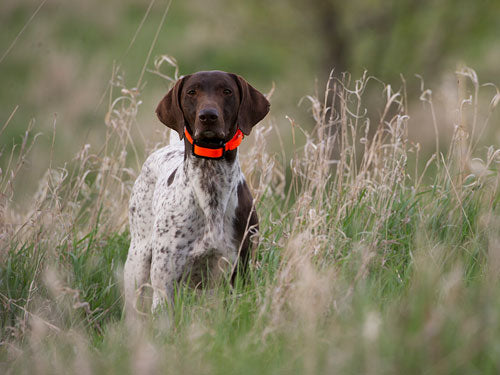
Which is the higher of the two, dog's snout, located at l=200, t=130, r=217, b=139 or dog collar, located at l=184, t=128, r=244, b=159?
dog's snout, located at l=200, t=130, r=217, b=139

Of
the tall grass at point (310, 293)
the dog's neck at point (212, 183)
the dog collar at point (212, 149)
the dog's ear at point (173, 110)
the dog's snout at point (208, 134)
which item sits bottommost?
the tall grass at point (310, 293)

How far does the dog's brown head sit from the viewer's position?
3518 mm

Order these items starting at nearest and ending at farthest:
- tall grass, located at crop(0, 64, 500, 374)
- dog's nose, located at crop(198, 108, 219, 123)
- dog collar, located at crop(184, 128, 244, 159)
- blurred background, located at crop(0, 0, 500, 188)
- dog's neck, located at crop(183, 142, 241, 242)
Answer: tall grass, located at crop(0, 64, 500, 374), dog's nose, located at crop(198, 108, 219, 123), dog collar, located at crop(184, 128, 244, 159), dog's neck, located at crop(183, 142, 241, 242), blurred background, located at crop(0, 0, 500, 188)

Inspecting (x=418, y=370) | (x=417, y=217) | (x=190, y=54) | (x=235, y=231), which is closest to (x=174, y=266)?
(x=235, y=231)

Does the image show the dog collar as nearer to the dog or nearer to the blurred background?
the dog

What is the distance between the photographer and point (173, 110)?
382cm

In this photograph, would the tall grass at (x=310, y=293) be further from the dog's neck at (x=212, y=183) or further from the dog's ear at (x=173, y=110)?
the dog's ear at (x=173, y=110)

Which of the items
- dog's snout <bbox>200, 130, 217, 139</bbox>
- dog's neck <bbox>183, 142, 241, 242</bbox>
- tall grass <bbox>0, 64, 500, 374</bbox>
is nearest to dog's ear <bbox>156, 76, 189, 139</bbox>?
dog's neck <bbox>183, 142, 241, 242</bbox>

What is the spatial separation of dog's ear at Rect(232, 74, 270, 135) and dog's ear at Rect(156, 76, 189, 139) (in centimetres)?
33

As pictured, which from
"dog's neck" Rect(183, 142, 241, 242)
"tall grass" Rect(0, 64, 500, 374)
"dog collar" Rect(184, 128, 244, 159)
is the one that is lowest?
"tall grass" Rect(0, 64, 500, 374)

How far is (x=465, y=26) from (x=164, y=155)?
6.60 metres

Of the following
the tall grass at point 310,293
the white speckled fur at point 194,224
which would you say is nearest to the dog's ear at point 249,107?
the white speckled fur at point 194,224

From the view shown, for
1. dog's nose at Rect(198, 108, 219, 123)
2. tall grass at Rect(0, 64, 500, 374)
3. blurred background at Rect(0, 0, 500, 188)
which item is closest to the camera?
tall grass at Rect(0, 64, 500, 374)

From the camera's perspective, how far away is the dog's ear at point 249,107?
372cm
